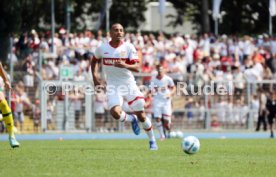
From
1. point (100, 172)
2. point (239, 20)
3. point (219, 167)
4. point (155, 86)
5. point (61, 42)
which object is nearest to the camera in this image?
point (100, 172)

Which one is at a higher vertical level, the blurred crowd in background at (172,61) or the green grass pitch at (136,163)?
the blurred crowd in background at (172,61)

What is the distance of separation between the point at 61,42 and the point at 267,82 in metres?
8.54

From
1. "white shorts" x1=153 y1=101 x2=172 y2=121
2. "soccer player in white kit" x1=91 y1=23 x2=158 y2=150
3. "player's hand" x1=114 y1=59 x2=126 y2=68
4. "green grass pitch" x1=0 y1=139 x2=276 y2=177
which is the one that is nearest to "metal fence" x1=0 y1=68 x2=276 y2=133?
"white shorts" x1=153 y1=101 x2=172 y2=121

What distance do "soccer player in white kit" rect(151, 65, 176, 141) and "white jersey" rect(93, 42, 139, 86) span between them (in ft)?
26.7

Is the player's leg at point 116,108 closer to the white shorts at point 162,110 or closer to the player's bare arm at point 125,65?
the player's bare arm at point 125,65

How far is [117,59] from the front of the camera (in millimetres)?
18969

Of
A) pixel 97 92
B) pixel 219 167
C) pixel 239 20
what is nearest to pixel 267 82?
pixel 97 92

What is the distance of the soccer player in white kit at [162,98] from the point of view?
89.9ft

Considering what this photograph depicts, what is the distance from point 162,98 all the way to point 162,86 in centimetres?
62

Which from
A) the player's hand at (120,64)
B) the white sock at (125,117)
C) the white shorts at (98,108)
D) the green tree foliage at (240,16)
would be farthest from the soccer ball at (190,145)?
the green tree foliage at (240,16)

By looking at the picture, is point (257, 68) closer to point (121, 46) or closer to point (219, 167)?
point (121, 46)

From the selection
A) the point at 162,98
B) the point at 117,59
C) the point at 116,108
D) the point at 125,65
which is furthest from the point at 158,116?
the point at 125,65

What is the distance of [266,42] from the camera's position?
39656 millimetres

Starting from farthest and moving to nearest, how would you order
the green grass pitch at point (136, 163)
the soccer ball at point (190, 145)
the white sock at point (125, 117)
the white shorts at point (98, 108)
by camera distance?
the white shorts at point (98, 108), the white sock at point (125, 117), the soccer ball at point (190, 145), the green grass pitch at point (136, 163)
